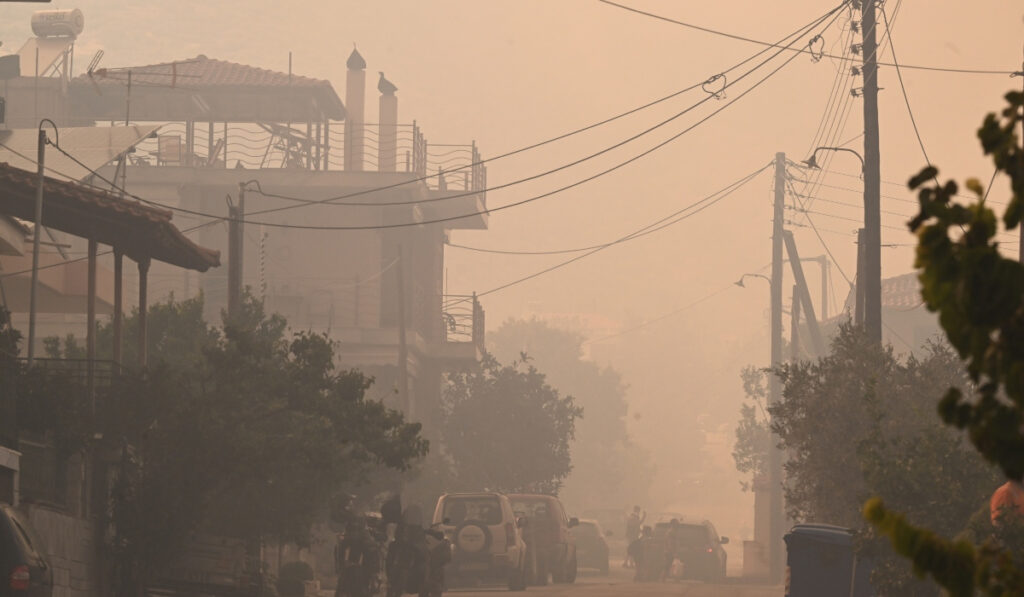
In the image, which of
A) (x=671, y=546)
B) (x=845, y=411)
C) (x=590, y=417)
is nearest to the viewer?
(x=845, y=411)

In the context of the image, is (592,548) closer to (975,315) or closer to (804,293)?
(804,293)

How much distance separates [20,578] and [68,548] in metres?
5.46

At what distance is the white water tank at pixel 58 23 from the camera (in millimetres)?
60094

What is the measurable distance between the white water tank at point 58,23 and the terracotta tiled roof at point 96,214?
1582 inches

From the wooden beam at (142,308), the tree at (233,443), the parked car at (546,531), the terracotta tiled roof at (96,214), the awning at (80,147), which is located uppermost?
the awning at (80,147)

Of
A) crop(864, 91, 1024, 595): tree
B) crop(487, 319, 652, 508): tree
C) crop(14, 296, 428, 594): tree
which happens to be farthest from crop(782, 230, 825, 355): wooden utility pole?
crop(487, 319, 652, 508): tree

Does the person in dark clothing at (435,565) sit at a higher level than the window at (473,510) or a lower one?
lower

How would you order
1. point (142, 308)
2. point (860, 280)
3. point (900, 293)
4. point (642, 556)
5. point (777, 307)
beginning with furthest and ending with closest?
point (900, 293) < point (777, 307) < point (642, 556) < point (860, 280) < point (142, 308)

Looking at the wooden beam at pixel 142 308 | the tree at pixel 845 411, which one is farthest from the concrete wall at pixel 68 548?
the tree at pixel 845 411

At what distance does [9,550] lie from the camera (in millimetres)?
13078

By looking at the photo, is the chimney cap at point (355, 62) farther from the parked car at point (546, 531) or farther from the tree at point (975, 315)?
the tree at point (975, 315)

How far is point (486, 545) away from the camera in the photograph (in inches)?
1155

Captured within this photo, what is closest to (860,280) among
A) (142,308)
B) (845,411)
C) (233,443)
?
(845,411)

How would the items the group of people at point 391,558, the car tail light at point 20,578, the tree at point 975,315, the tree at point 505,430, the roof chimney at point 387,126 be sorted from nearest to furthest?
the tree at point 975,315 < the car tail light at point 20,578 < the group of people at point 391,558 < the roof chimney at point 387,126 < the tree at point 505,430
